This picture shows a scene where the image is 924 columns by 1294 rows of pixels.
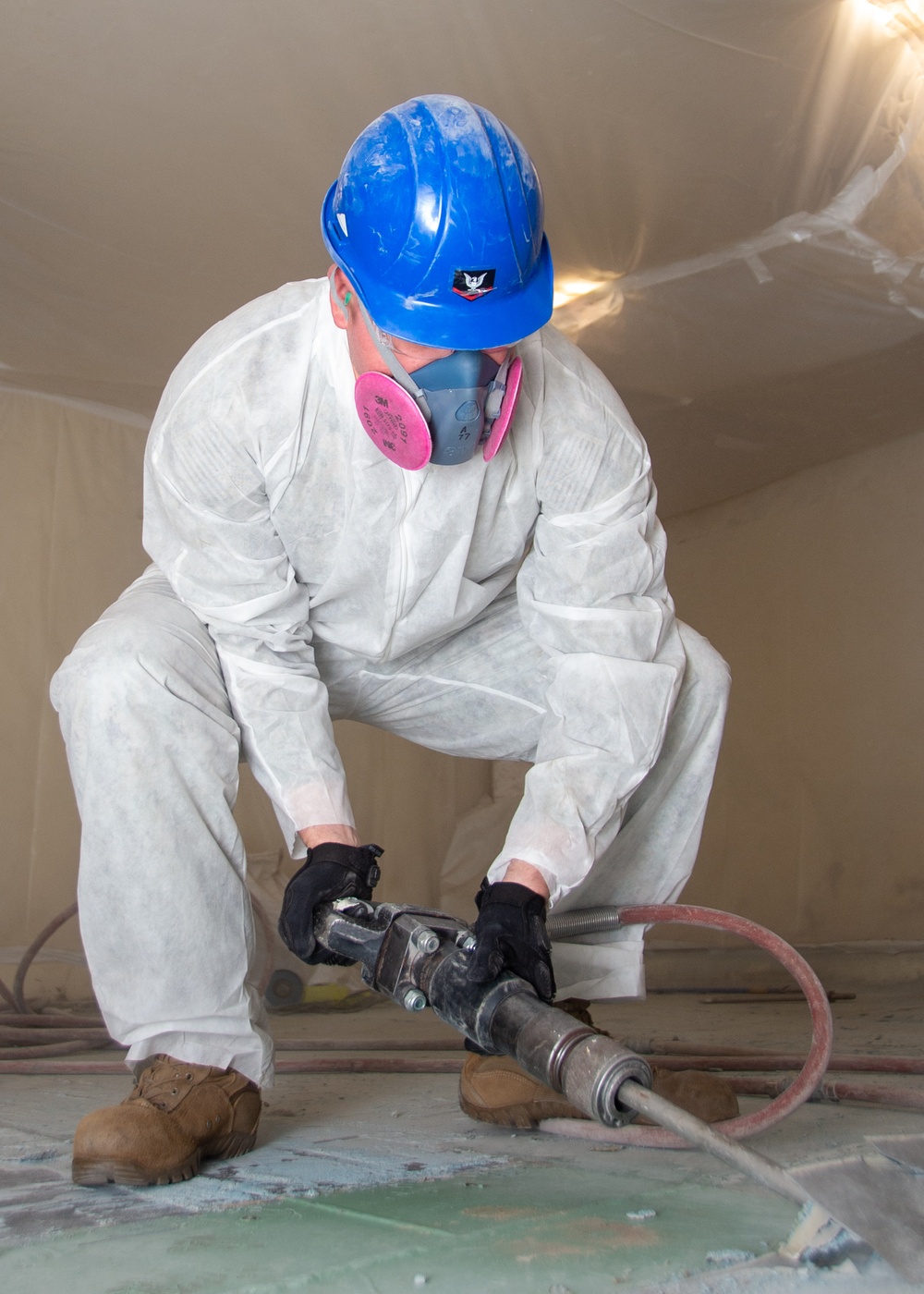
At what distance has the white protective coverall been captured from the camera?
1338 mm

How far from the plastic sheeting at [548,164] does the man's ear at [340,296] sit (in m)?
1.01

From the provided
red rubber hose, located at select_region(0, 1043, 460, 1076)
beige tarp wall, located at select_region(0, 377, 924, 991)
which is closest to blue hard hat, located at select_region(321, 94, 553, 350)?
red rubber hose, located at select_region(0, 1043, 460, 1076)

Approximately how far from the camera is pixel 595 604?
5.22 ft

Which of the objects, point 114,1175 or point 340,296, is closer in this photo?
point 114,1175

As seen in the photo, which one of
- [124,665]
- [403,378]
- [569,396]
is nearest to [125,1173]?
[124,665]

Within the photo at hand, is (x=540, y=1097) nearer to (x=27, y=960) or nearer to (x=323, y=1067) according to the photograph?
(x=323, y=1067)

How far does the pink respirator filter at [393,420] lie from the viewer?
132cm

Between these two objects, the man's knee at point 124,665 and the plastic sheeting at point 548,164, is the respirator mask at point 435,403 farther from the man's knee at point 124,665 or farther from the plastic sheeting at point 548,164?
the plastic sheeting at point 548,164

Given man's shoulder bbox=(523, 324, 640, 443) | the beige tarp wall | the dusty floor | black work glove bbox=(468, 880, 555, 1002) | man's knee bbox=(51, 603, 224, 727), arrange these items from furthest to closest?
the beige tarp wall
man's shoulder bbox=(523, 324, 640, 443)
man's knee bbox=(51, 603, 224, 727)
black work glove bbox=(468, 880, 555, 1002)
the dusty floor

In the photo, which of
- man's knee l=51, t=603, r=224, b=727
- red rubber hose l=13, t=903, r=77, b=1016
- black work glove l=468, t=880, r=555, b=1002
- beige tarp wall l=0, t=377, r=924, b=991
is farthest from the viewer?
beige tarp wall l=0, t=377, r=924, b=991

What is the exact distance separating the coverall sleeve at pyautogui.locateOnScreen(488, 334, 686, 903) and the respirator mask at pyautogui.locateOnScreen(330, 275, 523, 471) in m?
0.23

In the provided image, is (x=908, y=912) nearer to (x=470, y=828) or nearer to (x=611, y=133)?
(x=470, y=828)

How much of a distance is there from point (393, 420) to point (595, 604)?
1.41 ft

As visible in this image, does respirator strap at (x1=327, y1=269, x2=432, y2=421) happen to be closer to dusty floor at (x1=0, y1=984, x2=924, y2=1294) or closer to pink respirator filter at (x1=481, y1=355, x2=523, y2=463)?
pink respirator filter at (x1=481, y1=355, x2=523, y2=463)
